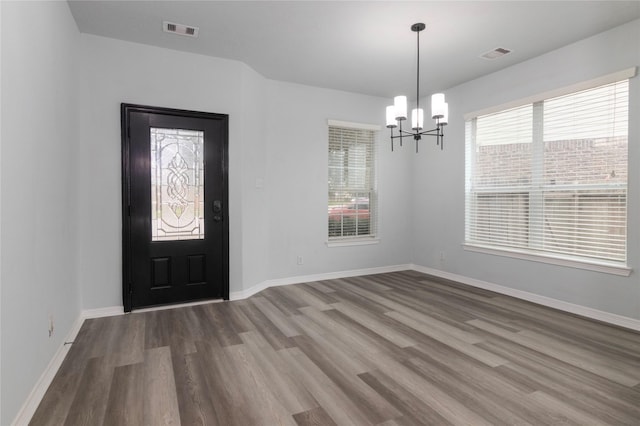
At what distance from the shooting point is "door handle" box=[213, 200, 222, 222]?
4.01m

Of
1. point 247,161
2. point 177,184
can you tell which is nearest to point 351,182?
point 247,161

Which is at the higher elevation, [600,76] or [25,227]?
[600,76]

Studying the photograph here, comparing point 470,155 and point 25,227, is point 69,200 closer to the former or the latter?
point 25,227

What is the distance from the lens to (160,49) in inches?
147

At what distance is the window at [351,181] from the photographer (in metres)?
5.28

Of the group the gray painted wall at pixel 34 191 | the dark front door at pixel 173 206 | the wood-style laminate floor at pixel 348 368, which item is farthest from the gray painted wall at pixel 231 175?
the wood-style laminate floor at pixel 348 368

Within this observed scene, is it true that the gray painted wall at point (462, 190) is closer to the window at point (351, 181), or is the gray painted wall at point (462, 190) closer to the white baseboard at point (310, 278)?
the white baseboard at point (310, 278)

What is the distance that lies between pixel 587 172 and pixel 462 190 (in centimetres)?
156

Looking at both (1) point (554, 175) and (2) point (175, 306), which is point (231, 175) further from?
(1) point (554, 175)

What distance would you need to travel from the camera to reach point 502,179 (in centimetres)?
451

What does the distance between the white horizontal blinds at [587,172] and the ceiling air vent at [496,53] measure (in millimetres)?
756

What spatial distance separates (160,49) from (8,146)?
250 cm

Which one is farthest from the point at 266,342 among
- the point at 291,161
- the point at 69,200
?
the point at 291,161

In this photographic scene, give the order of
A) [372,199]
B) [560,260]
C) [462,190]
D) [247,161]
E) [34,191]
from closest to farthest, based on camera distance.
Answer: [34,191] → [560,260] → [247,161] → [462,190] → [372,199]
